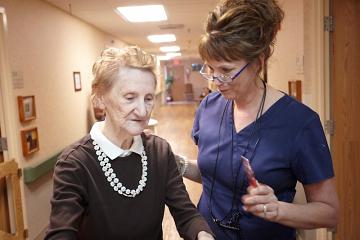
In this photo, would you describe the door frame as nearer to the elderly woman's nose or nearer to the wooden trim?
the wooden trim

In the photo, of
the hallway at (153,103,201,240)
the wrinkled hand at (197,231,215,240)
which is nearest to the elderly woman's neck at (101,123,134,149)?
the wrinkled hand at (197,231,215,240)

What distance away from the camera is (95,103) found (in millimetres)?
1115

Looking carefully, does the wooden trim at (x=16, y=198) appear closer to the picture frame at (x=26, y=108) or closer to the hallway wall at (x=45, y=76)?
the hallway wall at (x=45, y=76)

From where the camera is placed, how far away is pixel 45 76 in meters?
3.86

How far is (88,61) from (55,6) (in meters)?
1.50

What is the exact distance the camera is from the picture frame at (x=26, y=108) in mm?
3180

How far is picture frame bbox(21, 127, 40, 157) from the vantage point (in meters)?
3.22

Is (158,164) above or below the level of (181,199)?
above

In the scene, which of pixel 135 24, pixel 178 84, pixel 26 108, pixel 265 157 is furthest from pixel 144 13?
pixel 178 84

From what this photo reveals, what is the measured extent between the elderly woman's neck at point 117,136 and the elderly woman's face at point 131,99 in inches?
1.5

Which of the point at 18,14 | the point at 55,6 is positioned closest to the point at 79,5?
the point at 55,6

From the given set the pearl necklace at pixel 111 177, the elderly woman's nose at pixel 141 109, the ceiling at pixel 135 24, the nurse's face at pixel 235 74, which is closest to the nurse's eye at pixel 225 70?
the nurse's face at pixel 235 74

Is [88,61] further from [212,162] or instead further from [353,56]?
[212,162]

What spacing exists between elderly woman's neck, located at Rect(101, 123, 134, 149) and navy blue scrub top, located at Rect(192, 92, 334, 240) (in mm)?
368
